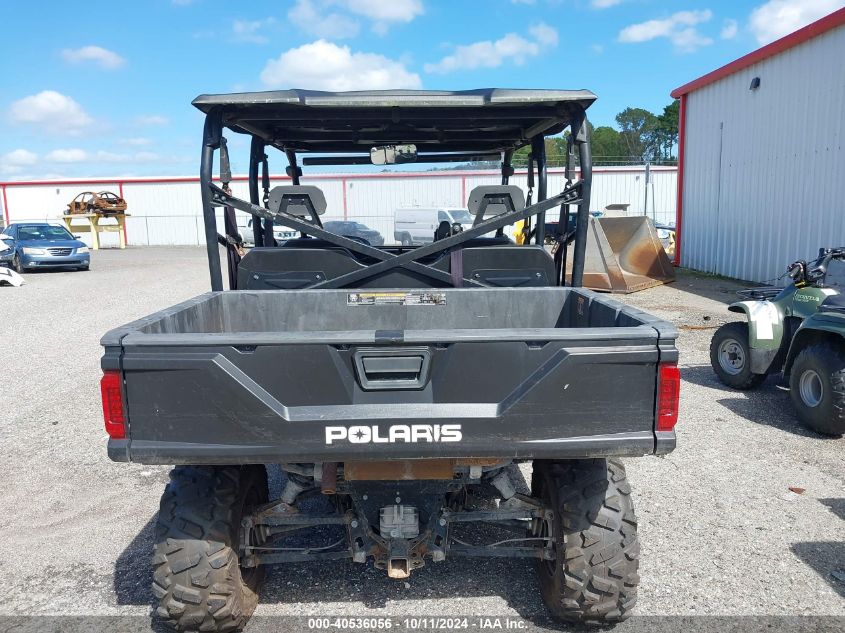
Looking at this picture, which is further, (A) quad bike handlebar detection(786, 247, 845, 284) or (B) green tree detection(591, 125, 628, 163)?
(B) green tree detection(591, 125, 628, 163)

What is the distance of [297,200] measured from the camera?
448cm

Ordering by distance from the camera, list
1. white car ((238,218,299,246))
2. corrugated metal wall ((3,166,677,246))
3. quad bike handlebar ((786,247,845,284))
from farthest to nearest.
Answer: corrugated metal wall ((3,166,677,246))
quad bike handlebar ((786,247,845,284))
white car ((238,218,299,246))

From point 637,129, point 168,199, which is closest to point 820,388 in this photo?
point 168,199

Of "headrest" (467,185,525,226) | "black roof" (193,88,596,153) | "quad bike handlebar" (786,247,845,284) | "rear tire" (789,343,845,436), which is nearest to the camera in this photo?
"black roof" (193,88,596,153)

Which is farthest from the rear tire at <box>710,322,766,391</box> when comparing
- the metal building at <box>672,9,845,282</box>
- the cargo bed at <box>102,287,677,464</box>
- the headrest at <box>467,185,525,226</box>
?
the metal building at <box>672,9,845,282</box>

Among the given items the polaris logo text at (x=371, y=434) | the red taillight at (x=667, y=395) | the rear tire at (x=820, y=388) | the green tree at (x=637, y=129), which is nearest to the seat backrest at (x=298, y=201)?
the polaris logo text at (x=371, y=434)

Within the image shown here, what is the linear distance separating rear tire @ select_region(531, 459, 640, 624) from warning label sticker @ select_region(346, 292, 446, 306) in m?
1.34

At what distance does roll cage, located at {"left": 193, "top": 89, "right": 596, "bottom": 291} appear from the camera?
12.6 feet

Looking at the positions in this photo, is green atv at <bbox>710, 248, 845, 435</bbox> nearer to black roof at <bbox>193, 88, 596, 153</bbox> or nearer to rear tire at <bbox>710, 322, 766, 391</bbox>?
Result: rear tire at <bbox>710, 322, 766, 391</bbox>

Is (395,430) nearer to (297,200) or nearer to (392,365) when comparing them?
(392,365)

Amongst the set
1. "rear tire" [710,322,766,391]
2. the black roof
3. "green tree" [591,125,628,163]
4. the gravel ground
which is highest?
"green tree" [591,125,628,163]

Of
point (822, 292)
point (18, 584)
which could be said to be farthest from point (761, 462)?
point (18, 584)

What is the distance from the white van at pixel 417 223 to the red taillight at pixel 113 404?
3.01m

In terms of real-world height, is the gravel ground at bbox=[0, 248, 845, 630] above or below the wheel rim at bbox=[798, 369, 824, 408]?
below
